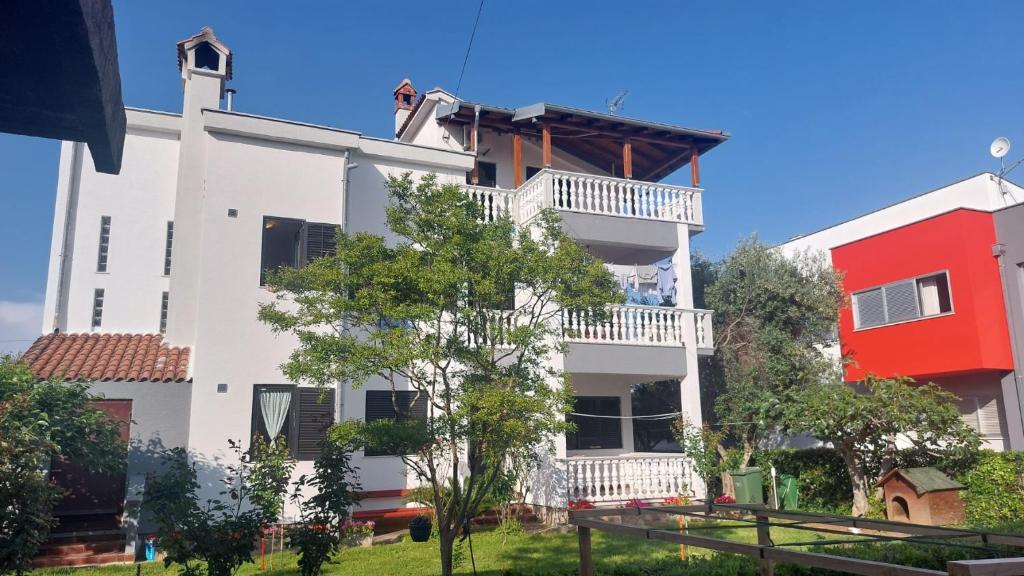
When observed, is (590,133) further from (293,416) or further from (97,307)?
(97,307)

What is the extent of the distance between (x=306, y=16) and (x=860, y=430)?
1265 cm

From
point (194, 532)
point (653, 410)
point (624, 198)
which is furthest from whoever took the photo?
point (653, 410)

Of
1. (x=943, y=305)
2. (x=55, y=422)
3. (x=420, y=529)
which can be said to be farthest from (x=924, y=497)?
(x=55, y=422)

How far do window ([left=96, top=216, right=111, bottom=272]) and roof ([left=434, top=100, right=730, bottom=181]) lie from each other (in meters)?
7.83

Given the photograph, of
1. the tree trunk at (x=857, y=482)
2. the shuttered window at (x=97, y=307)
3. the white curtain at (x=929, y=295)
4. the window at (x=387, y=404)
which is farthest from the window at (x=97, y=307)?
the white curtain at (x=929, y=295)

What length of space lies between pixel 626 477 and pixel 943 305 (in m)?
8.53

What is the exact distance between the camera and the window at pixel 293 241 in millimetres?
14922

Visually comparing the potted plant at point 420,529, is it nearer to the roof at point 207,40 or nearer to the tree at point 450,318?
the tree at point 450,318

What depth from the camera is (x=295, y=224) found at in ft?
49.7

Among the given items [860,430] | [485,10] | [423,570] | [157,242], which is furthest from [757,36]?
[157,242]

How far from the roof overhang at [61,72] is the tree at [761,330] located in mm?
15447

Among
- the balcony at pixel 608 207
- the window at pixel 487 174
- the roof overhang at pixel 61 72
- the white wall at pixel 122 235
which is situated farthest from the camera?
the window at pixel 487 174

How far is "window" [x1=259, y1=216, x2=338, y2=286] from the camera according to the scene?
49.0ft

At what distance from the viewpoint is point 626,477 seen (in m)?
15.2
